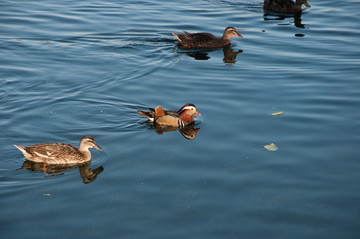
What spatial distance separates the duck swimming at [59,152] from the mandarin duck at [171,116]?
2275 mm

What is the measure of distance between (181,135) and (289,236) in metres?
4.87

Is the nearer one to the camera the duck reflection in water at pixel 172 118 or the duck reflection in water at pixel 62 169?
the duck reflection in water at pixel 62 169

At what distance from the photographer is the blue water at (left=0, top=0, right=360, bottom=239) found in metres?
9.33

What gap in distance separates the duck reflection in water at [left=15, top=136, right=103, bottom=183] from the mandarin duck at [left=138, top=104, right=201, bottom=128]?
2.21m

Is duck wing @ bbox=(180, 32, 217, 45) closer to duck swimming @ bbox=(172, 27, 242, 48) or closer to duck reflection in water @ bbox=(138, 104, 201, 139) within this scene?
duck swimming @ bbox=(172, 27, 242, 48)

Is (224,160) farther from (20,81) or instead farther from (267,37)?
(267,37)

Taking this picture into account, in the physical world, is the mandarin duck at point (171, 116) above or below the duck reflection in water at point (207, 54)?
below

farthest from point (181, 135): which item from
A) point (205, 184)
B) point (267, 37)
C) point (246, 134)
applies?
point (267, 37)

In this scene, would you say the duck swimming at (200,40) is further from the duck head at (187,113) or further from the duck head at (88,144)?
the duck head at (88,144)

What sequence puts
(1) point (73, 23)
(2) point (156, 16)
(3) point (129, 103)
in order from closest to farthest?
1. (3) point (129, 103)
2. (1) point (73, 23)
3. (2) point (156, 16)

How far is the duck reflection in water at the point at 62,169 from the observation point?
10.9m

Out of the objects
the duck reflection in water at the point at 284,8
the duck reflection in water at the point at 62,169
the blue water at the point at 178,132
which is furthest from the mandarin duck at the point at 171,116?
the duck reflection in water at the point at 284,8

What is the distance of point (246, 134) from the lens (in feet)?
41.4

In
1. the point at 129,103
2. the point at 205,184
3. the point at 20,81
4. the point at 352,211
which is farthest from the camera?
the point at 20,81
